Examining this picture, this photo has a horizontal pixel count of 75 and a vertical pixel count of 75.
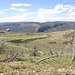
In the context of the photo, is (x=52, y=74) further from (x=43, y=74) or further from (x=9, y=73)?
(x=9, y=73)

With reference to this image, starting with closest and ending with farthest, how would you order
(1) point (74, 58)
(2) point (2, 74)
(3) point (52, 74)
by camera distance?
(2) point (2, 74) < (3) point (52, 74) < (1) point (74, 58)

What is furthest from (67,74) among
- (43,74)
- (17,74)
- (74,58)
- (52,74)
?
(74,58)

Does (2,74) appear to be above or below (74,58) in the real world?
above

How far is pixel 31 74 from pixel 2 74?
176 centimetres

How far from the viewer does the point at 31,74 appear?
21.7ft

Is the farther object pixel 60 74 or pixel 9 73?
pixel 60 74

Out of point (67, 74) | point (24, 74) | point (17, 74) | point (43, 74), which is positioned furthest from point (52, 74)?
point (17, 74)

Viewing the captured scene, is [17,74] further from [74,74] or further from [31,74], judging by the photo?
[74,74]

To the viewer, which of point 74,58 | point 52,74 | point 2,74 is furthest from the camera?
point 74,58

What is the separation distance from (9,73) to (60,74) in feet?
11.2

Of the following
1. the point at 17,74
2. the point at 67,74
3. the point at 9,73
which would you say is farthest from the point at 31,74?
the point at 67,74

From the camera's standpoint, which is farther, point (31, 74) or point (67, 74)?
point (67, 74)

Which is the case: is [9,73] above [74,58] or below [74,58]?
above

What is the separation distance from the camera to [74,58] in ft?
38.8
